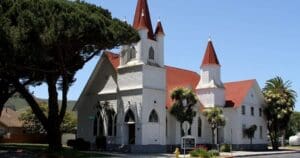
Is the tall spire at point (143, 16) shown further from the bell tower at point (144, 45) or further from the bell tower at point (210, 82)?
the bell tower at point (210, 82)

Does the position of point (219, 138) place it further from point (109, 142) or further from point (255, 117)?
point (109, 142)

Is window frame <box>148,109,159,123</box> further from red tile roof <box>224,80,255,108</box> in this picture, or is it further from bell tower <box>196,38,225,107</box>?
red tile roof <box>224,80,255,108</box>

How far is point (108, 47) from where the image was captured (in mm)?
37750

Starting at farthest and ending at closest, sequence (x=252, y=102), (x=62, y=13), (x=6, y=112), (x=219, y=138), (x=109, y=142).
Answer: (x=6, y=112)
(x=252, y=102)
(x=219, y=138)
(x=109, y=142)
(x=62, y=13)

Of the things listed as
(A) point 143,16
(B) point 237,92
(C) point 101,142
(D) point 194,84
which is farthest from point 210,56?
(C) point 101,142

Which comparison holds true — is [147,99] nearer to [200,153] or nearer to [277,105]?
[200,153]

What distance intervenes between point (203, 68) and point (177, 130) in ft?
34.3

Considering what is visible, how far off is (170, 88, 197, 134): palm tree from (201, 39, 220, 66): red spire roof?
35.8 feet

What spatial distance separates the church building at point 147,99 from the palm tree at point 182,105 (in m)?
1.16

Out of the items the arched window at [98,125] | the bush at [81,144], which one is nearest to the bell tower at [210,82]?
the arched window at [98,125]

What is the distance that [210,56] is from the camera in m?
56.5

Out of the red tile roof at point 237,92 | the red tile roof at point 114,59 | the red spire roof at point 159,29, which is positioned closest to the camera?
the red spire roof at point 159,29

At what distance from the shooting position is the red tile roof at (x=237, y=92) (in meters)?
57.1

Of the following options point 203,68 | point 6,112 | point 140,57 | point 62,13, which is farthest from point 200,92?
point 6,112
